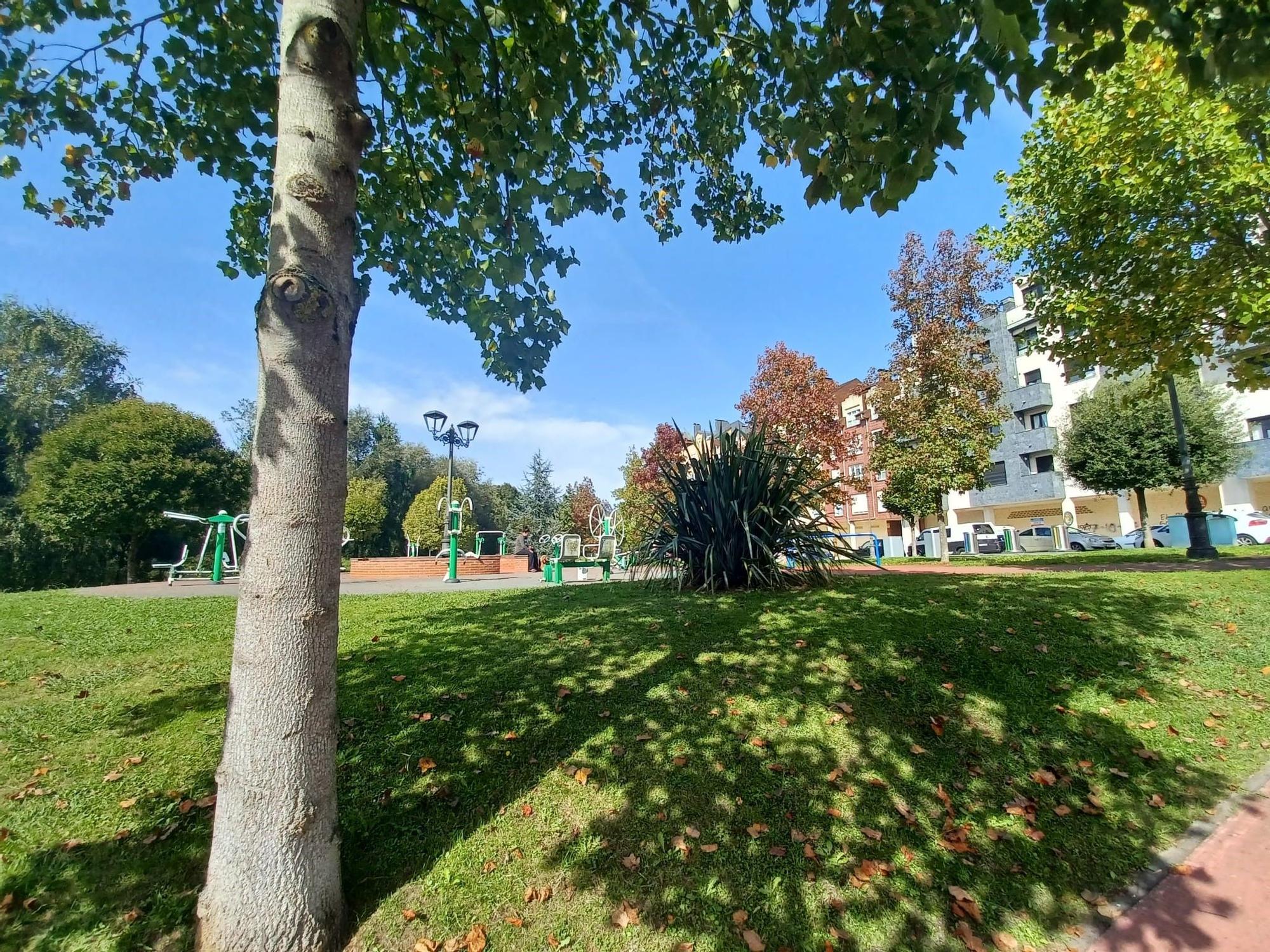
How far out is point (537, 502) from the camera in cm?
3572

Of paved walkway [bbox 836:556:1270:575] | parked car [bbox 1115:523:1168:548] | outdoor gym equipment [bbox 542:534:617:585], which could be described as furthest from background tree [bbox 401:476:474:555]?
parked car [bbox 1115:523:1168:548]

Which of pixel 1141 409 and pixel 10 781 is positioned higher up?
pixel 1141 409

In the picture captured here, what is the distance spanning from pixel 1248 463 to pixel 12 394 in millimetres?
55314

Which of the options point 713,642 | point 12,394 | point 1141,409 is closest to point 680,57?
point 713,642

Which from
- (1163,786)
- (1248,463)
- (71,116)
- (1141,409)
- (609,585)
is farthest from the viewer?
(1248,463)

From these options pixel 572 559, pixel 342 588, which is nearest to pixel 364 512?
pixel 572 559

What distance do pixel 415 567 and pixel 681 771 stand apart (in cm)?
1855

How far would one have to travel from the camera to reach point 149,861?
6.73ft

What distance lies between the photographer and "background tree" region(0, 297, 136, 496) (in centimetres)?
2275

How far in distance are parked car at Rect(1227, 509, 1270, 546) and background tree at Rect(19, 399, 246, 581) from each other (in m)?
41.6

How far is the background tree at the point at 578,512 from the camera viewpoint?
31375mm

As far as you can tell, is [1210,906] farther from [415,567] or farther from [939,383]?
[415,567]

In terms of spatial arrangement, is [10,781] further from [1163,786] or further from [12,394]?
[12,394]

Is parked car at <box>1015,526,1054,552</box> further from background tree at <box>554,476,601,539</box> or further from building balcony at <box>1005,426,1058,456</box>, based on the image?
background tree at <box>554,476,601,539</box>
